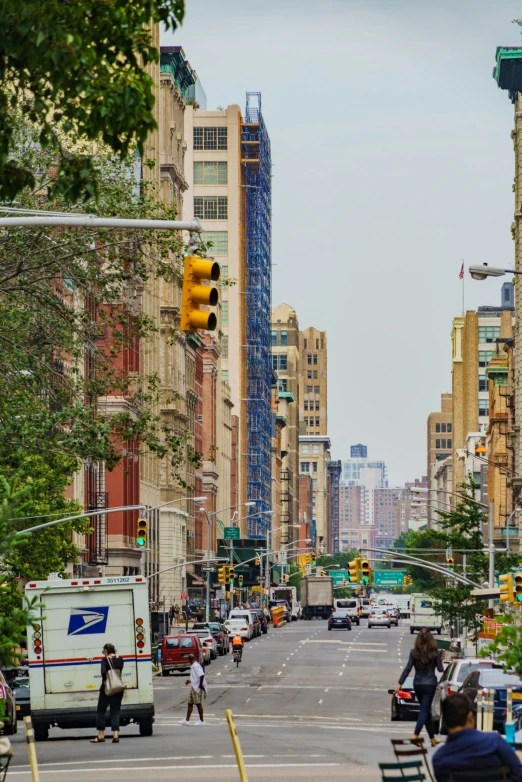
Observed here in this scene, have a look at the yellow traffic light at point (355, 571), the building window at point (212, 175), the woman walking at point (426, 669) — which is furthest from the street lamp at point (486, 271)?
the building window at point (212, 175)

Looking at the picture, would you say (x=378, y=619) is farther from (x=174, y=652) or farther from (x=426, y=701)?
(x=426, y=701)

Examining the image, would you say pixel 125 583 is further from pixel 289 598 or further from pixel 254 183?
pixel 254 183

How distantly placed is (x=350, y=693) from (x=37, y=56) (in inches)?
1576

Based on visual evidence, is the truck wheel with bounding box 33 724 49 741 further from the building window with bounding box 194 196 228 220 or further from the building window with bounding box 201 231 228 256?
the building window with bounding box 194 196 228 220

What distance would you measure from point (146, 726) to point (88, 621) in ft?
8.22

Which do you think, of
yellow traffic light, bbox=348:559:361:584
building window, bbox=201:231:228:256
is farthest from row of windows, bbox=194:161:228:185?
yellow traffic light, bbox=348:559:361:584

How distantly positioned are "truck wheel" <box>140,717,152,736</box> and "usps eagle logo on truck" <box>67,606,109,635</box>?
79.1 inches

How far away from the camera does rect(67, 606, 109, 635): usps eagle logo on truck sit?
30.5m

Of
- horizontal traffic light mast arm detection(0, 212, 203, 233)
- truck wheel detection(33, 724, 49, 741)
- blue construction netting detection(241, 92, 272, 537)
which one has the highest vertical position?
blue construction netting detection(241, 92, 272, 537)

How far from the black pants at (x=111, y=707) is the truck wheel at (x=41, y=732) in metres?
2.07

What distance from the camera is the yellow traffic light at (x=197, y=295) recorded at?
1669 cm

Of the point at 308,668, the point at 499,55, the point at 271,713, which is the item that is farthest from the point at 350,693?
the point at 499,55

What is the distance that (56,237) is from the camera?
105 feet

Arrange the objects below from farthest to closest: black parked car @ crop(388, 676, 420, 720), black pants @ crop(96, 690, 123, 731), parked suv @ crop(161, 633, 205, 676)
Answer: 1. parked suv @ crop(161, 633, 205, 676)
2. black parked car @ crop(388, 676, 420, 720)
3. black pants @ crop(96, 690, 123, 731)
